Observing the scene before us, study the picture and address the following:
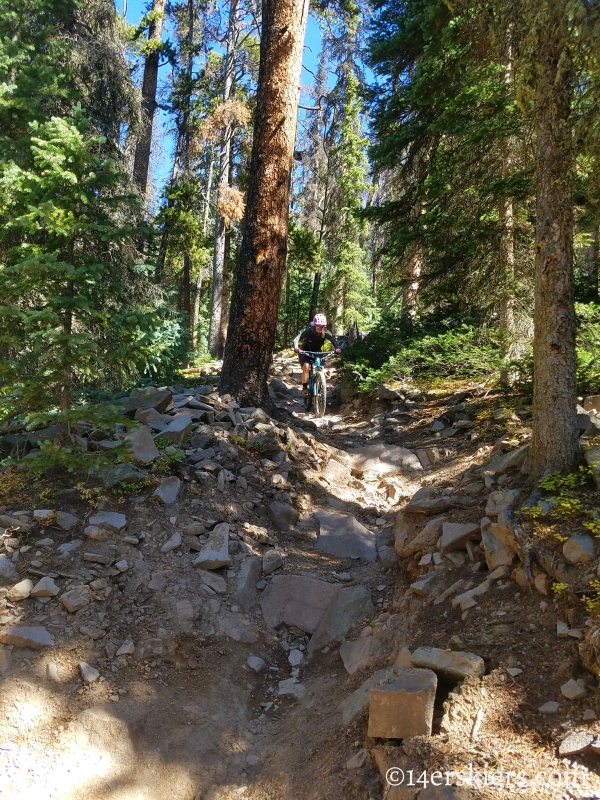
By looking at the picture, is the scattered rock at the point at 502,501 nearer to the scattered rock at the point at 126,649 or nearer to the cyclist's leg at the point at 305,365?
the scattered rock at the point at 126,649

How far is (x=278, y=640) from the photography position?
475 centimetres

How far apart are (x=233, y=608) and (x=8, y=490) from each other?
250 cm

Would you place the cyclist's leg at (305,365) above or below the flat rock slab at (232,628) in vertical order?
above

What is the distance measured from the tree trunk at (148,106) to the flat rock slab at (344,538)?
10.9m

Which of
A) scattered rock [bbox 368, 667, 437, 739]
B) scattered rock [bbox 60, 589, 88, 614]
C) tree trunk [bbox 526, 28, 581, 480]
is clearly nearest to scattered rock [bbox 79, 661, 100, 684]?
scattered rock [bbox 60, 589, 88, 614]

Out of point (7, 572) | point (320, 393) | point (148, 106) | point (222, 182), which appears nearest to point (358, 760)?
point (7, 572)

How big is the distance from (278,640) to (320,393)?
6341 millimetres

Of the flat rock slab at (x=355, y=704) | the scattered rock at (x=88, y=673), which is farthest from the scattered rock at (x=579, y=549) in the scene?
the scattered rock at (x=88, y=673)

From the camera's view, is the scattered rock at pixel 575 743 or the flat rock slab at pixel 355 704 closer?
the scattered rock at pixel 575 743

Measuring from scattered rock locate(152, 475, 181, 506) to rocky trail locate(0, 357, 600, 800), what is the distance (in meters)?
0.02

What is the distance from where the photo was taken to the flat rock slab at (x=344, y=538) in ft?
19.1

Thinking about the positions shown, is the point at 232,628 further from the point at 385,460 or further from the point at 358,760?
the point at 385,460

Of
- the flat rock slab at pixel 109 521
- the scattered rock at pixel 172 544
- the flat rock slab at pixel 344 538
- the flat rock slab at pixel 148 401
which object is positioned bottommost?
the flat rock slab at pixel 344 538

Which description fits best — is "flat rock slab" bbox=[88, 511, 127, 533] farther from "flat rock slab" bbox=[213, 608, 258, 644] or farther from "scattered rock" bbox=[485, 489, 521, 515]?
"scattered rock" bbox=[485, 489, 521, 515]
